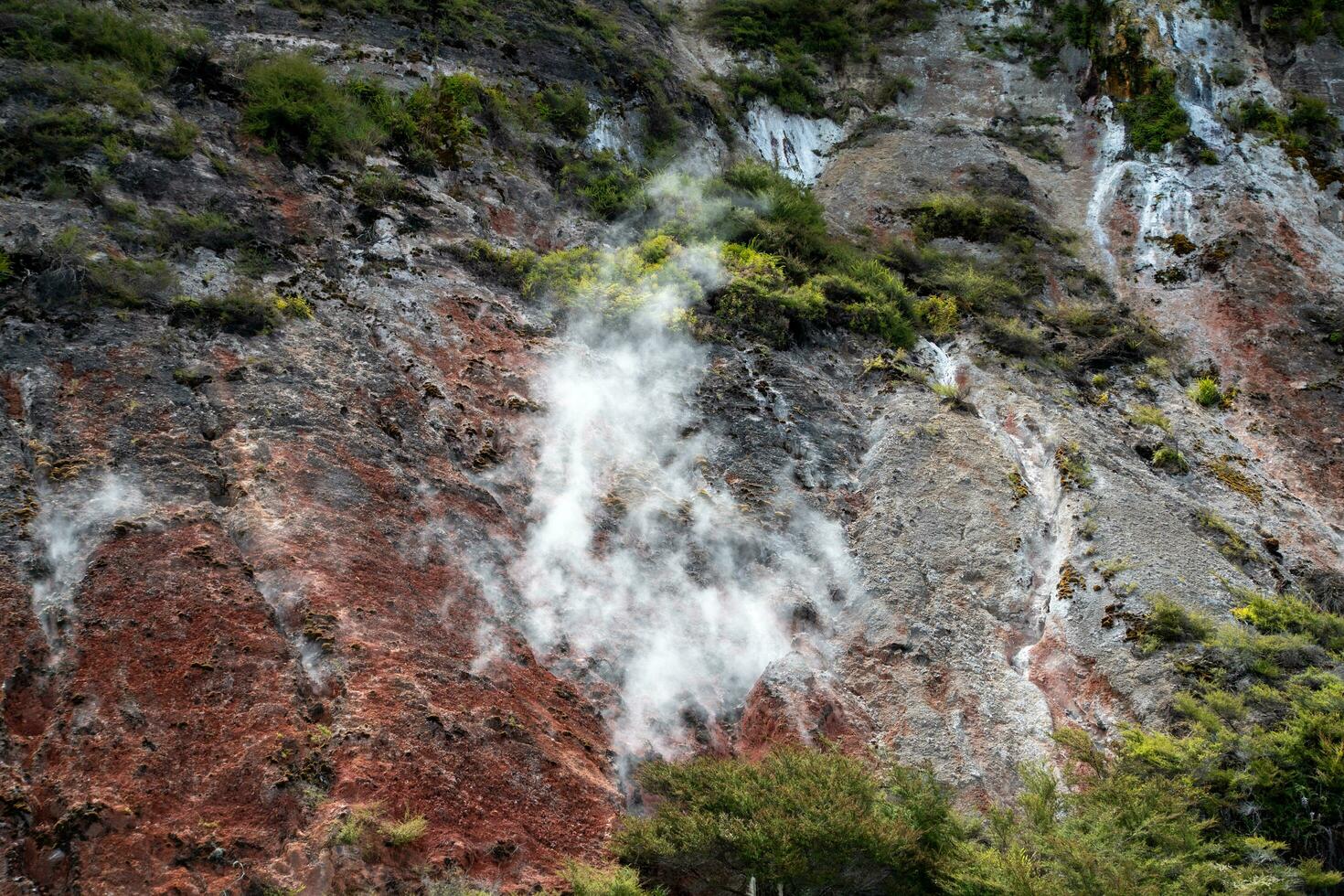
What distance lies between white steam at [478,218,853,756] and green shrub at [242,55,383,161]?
6.04 m

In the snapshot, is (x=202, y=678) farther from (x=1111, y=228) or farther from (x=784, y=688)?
(x=1111, y=228)

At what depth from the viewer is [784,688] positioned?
41.9 feet

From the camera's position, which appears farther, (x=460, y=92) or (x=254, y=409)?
(x=460, y=92)

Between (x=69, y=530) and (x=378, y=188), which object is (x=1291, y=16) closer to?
(x=378, y=188)

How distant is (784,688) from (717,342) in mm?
7822

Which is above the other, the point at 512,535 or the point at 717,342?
the point at 717,342

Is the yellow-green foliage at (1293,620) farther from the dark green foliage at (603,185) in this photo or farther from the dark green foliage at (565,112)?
the dark green foliage at (565,112)

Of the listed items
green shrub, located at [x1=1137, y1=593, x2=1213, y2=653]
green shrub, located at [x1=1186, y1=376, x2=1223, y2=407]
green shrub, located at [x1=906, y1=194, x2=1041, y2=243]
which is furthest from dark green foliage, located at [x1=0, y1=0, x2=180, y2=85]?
green shrub, located at [x1=1186, y1=376, x2=1223, y2=407]

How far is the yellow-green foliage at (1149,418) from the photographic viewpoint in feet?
60.8

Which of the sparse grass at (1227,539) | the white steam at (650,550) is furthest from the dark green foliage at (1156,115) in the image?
the white steam at (650,550)

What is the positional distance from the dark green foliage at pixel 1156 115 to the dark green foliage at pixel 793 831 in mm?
23221

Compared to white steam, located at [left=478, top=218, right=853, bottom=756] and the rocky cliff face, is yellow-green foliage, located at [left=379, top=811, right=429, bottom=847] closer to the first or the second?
the rocky cliff face

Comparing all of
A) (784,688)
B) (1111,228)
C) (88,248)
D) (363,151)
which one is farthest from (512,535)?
(1111,228)

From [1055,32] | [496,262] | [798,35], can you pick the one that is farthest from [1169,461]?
[798,35]
